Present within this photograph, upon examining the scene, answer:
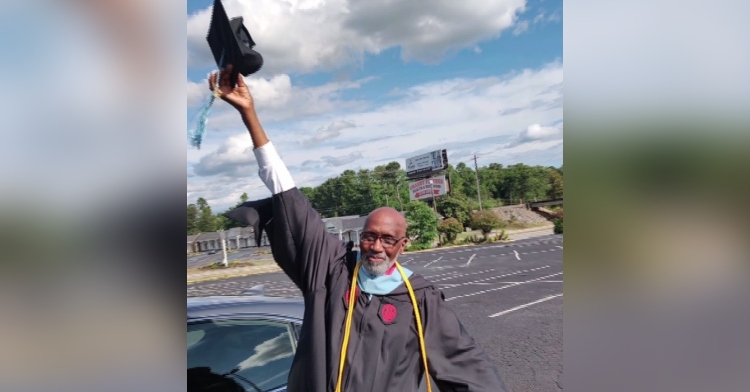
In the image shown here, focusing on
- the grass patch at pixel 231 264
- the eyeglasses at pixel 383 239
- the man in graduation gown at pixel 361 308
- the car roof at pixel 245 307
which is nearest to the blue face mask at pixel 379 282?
the man in graduation gown at pixel 361 308

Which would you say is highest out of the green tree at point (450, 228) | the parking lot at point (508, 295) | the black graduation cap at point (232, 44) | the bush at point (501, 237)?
the black graduation cap at point (232, 44)

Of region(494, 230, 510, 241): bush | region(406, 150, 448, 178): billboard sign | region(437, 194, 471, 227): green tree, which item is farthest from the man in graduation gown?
region(494, 230, 510, 241): bush

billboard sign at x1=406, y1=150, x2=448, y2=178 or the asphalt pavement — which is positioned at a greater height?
billboard sign at x1=406, y1=150, x2=448, y2=178

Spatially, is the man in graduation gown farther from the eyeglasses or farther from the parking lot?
the parking lot

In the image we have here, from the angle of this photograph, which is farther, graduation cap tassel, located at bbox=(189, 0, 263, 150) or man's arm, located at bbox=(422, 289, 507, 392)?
man's arm, located at bbox=(422, 289, 507, 392)

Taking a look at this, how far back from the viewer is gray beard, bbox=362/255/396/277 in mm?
1783

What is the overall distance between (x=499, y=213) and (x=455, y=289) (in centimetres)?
364

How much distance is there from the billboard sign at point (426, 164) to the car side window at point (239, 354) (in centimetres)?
770

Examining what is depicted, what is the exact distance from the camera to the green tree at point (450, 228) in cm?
1436

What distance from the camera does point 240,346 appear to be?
2254mm

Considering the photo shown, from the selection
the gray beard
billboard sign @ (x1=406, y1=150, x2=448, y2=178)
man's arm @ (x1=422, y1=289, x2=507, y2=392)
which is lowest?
man's arm @ (x1=422, y1=289, x2=507, y2=392)

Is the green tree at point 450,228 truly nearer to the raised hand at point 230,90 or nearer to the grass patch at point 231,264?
the grass patch at point 231,264

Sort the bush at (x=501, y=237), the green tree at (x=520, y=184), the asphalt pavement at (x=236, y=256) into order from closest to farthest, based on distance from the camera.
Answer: the green tree at (x=520, y=184) → the asphalt pavement at (x=236, y=256) → the bush at (x=501, y=237)

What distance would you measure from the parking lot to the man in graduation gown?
186 cm
